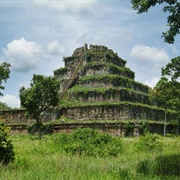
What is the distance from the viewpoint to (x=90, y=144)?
18.1 meters

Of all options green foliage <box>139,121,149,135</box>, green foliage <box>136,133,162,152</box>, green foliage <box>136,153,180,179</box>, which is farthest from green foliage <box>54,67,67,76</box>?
green foliage <box>136,153,180,179</box>

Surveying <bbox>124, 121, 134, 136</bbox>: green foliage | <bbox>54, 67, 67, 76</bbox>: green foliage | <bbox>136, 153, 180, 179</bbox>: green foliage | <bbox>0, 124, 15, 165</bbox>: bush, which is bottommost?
<bbox>136, 153, 180, 179</bbox>: green foliage

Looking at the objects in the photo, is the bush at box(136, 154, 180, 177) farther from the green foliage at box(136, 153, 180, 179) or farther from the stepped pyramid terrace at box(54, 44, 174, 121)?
the stepped pyramid terrace at box(54, 44, 174, 121)

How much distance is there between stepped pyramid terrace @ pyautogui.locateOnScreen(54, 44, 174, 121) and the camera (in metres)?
37.4

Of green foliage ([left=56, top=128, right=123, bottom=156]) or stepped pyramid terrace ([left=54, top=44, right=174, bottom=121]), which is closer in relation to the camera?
green foliage ([left=56, top=128, right=123, bottom=156])

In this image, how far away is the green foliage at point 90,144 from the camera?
17.1 meters

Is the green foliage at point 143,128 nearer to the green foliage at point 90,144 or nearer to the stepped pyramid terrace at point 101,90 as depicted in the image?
the stepped pyramid terrace at point 101,90

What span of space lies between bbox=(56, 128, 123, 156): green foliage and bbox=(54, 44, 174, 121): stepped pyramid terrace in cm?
1741

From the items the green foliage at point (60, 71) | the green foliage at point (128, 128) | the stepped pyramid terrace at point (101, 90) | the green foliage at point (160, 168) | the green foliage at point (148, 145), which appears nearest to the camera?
the green foliage at point (160, 168)

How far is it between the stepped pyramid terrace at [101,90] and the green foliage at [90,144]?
17.4 metres

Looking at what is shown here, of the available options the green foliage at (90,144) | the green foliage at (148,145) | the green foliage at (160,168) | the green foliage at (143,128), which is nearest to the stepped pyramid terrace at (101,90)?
the green foliage at (143,128)

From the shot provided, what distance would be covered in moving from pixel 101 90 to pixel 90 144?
21330 mm

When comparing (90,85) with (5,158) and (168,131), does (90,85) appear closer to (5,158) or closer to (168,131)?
(168,131)

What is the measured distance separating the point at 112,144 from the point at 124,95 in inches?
821
